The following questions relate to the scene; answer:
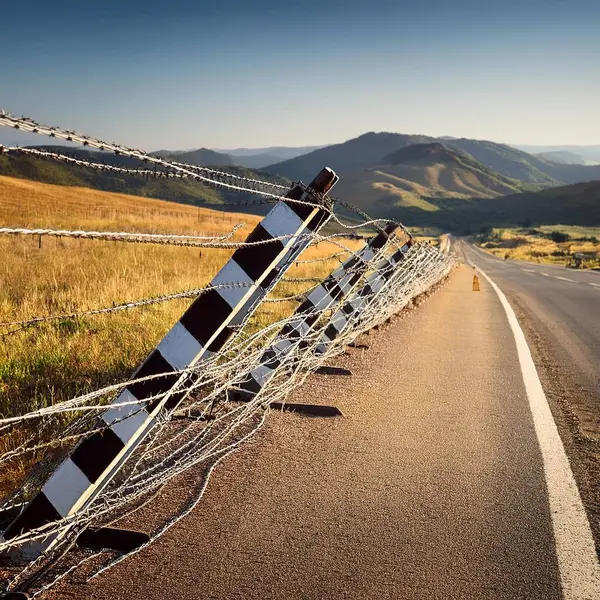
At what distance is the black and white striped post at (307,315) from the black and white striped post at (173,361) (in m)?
1.20

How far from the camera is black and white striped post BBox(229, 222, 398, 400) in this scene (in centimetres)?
405

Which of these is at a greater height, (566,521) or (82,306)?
(566,521)

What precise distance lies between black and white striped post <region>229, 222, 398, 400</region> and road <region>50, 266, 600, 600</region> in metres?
0.28

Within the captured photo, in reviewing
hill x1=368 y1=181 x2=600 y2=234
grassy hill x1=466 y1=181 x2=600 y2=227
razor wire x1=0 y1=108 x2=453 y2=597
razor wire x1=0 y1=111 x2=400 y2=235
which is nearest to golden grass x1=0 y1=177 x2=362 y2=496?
razor wire x1=0 y1=108 x2=453 y2=597

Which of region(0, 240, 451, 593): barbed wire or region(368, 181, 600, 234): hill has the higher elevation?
region(0, 240, 451, 593): barbed wire

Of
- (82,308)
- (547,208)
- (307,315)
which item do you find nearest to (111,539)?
(307,315)

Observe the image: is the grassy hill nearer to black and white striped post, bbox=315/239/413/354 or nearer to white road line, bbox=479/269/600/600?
black and white striped post, bbox=315/239/413/354

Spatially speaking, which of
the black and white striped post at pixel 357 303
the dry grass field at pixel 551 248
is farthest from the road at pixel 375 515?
the dry grass field at pixel 551 248

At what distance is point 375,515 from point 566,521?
2.75 ft

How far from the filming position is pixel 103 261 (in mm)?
11461

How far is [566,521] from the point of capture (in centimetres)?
261

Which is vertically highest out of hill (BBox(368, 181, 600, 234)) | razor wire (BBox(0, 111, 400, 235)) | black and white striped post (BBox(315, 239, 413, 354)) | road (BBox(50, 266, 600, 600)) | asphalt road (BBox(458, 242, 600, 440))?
razor wire (BBox(0, 111, 400, 235))

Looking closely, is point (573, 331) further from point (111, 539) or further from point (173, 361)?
point (111, 539)

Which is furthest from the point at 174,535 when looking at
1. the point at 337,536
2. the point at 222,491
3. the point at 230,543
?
the point at 337,536
